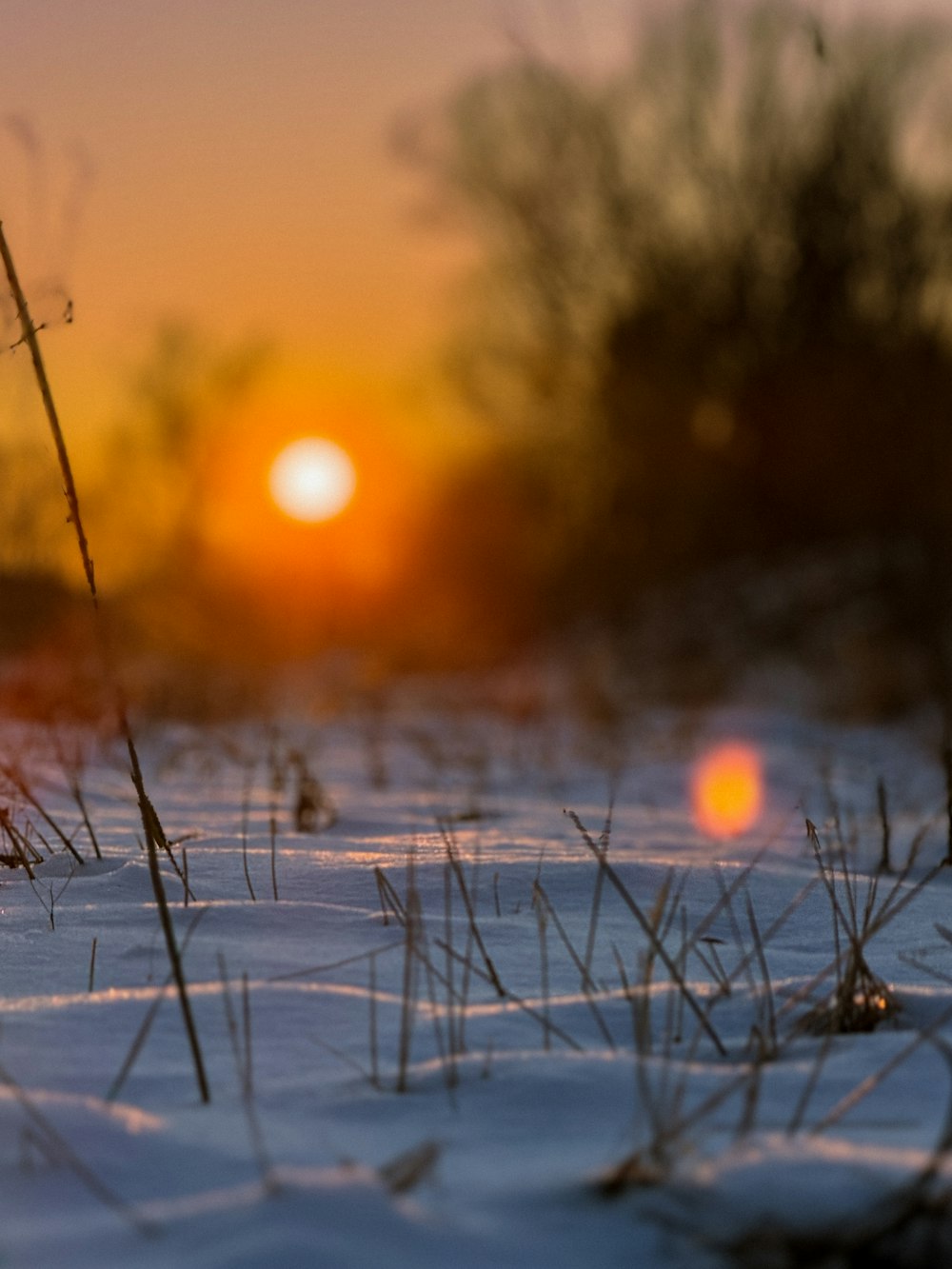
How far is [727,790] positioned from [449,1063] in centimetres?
418

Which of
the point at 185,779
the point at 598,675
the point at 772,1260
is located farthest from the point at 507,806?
the point at 598,675

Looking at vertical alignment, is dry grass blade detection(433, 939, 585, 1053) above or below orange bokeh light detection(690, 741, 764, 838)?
above

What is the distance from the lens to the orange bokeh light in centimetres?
410

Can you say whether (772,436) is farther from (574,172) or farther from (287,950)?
(287,950)

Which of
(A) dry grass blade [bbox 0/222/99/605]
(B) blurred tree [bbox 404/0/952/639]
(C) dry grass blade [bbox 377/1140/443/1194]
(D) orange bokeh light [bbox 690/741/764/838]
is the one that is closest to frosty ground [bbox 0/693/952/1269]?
(C) dry grass blade [bbox 377/1140/443/1194]

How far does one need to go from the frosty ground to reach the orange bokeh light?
1.24 meters

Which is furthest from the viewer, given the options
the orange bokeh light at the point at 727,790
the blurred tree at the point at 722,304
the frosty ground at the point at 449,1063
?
the blurred tree at the point at 722,304

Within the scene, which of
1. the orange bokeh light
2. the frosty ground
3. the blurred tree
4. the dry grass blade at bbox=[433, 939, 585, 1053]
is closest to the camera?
the frosty ground

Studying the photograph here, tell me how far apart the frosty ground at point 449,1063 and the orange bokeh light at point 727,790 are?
1.24 meters

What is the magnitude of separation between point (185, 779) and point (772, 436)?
11677 mm

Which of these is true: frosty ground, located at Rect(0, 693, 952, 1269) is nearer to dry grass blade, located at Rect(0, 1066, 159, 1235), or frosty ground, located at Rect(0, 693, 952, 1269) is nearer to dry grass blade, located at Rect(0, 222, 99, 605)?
dry grass blade, located at Rect(0, 1066, 159, 1235)

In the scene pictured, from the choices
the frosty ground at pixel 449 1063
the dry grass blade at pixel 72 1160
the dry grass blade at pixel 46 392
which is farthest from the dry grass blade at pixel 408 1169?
the dry grass blade at pixel 46 392

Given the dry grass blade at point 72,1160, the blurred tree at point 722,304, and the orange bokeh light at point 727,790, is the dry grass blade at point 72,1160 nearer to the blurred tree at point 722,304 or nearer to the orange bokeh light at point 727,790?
the orange bokeh light at point 727,790

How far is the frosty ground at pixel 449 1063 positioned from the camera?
1005 mm
